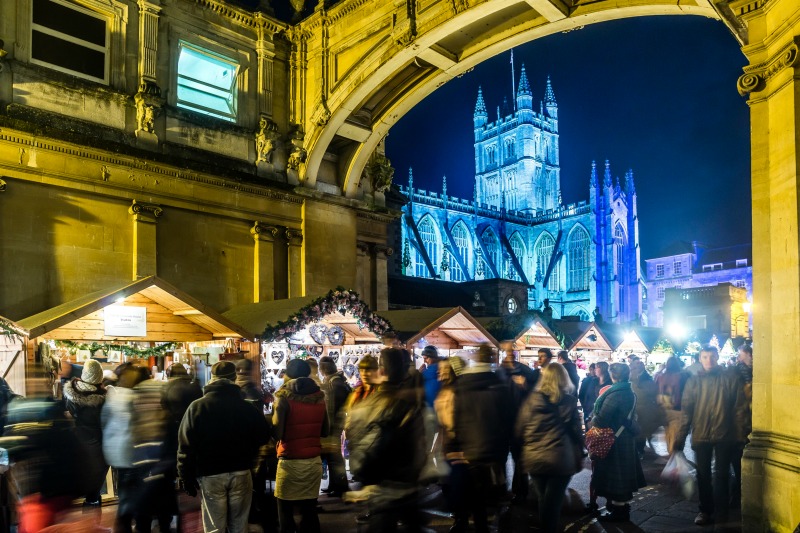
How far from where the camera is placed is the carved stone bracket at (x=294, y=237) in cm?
1505

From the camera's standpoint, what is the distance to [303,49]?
15.8 metres

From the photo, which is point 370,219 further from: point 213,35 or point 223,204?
point 213,35

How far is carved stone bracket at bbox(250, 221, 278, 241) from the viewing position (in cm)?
1445

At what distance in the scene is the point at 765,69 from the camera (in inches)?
259

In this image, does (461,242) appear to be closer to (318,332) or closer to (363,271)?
(363,271)

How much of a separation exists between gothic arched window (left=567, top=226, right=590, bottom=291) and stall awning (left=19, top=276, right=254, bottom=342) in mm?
67296

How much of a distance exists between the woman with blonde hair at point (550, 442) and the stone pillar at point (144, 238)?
360 inches

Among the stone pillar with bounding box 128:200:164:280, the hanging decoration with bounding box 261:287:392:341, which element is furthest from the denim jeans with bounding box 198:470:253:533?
the stone pillar with bounding box 128:200:164:280

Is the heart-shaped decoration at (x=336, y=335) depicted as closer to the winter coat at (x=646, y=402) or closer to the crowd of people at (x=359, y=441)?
the crowd of people at (x=359, y=441)

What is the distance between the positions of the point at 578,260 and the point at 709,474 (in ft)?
231

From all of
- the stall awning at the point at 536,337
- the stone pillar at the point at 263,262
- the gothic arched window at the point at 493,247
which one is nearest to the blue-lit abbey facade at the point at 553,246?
the gothic arched window at the point at 493,247

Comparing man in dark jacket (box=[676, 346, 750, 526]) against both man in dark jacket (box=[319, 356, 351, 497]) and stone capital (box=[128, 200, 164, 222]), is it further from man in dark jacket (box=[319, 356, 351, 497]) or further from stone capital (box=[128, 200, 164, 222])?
stone capital (box=[128, 200, 164, 222])

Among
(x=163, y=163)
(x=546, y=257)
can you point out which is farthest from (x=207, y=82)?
(x=546, y=257)

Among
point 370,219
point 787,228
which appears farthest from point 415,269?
point 787,228
